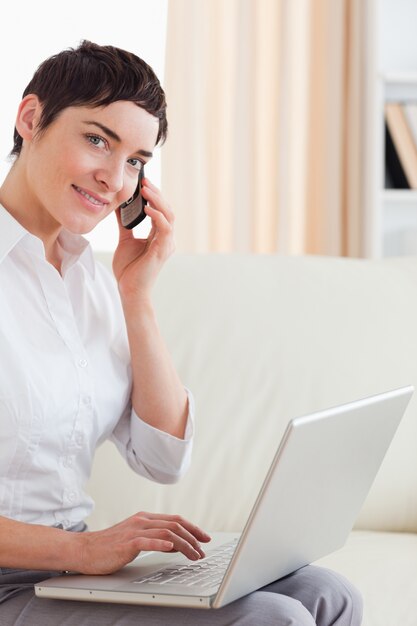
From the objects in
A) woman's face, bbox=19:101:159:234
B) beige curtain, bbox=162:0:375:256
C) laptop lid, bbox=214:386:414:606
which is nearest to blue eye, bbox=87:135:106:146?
woman's face, bbox=19:101:159:234

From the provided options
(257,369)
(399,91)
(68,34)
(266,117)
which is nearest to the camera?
(257,369)

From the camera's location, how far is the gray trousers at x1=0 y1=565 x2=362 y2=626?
1.07m

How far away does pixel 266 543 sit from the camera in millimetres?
1045

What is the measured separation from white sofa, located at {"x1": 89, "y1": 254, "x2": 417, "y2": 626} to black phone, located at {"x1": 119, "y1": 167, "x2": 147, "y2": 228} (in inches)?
15.4

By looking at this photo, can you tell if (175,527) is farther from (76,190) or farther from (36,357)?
(76,190)

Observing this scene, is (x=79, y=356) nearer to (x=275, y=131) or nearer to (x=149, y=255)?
(x=149, y=255)

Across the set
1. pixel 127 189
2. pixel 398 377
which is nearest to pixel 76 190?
pixel 127 189

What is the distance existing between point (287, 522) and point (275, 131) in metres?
2.16

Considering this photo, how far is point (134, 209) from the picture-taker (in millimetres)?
1522

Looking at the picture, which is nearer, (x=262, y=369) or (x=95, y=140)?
(x=95, y=140)

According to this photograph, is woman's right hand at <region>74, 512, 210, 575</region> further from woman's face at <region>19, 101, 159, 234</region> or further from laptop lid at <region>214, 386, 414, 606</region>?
woman's face at <region>19, 101, 159, 234</region>

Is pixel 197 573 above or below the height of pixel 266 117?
below

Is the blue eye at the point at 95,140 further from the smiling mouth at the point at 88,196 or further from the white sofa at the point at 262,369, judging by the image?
the white sofa at the point at 262,369

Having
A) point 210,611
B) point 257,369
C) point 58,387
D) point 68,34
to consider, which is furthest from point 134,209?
point 68,34
